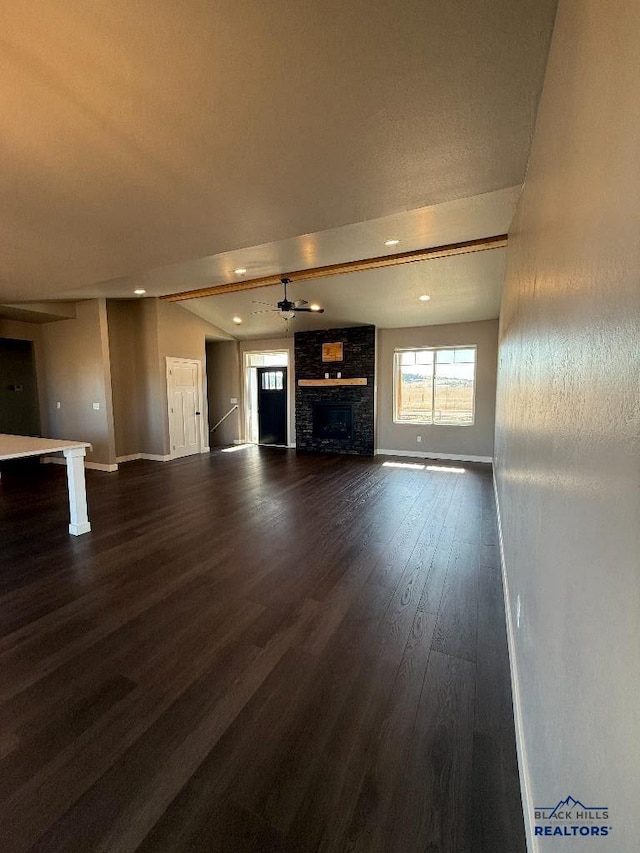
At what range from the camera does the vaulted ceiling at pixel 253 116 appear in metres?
1.36

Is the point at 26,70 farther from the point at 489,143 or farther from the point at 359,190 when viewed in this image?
the point at 489,143

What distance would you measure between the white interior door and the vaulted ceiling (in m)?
3.73

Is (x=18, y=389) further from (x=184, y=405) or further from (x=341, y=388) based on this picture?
(x=341, y=388)

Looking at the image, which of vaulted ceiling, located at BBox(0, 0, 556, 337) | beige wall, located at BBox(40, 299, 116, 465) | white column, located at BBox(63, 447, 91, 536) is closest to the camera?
vaulted ceiling, located at BBox(0, 0, 556, 337)

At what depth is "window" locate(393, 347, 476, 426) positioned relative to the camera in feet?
22.6

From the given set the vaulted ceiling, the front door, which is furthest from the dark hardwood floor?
the front door

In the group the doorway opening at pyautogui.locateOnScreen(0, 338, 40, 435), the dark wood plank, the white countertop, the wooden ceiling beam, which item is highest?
the wooden ceiling beam

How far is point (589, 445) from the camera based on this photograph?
2.40 ft

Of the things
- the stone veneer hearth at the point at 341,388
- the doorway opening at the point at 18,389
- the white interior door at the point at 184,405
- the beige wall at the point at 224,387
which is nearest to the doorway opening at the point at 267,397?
the beige wall at the point at 224,387

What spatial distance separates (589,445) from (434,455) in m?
6.71

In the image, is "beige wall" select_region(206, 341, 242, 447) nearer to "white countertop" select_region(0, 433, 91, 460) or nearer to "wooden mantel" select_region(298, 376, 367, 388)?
"wooden mantel" select_region(298, 376, 367, 388)

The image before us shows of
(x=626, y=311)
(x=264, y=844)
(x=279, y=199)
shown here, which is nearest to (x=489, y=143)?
(x=279, y=199)

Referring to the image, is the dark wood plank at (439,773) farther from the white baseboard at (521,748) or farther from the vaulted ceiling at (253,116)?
the vaulted ceiling at (253,116)

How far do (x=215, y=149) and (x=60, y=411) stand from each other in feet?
21.7
